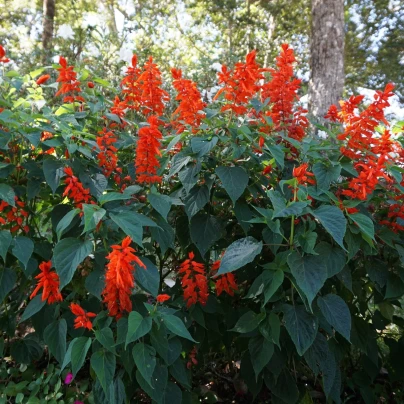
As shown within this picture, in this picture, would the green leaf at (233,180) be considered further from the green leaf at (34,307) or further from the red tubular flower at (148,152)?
the green leaf at (34,307)

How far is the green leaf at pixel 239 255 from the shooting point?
1.46 metres

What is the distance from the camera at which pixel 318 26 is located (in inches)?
268

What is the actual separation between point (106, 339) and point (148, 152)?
2.06ft

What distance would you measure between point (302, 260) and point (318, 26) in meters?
6.15

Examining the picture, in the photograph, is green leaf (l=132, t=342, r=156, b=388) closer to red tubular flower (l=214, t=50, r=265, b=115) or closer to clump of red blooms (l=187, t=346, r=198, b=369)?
clump of red blooms (l=187, t=346, r=198, b=369)

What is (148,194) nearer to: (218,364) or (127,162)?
(127,162)

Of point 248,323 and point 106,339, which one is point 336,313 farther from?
point 106,339

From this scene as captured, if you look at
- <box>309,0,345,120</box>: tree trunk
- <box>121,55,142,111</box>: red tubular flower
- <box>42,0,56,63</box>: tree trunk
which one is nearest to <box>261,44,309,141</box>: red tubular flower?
<box>121,55,142,111</box>: red tubular flower

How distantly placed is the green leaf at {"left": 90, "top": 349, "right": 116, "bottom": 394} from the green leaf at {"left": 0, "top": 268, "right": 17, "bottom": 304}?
1.70 ft

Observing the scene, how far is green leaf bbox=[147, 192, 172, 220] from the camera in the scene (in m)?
1.55

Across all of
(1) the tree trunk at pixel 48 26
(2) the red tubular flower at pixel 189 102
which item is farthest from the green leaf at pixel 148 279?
(1) the tree trunk at pixel 48 26

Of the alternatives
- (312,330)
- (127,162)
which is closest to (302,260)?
(312,330)

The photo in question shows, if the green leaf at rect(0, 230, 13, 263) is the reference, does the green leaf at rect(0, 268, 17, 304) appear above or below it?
below

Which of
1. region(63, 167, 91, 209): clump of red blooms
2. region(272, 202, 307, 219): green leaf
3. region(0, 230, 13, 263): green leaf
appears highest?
region(63, 167, 91, 209): clump of red blooms
